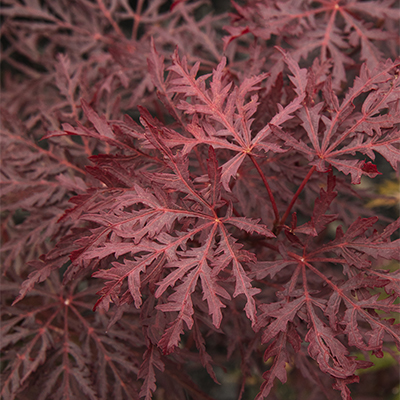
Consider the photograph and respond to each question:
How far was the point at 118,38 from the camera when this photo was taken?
134 centimetres

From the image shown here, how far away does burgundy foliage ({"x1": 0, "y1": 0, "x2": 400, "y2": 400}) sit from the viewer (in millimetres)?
697

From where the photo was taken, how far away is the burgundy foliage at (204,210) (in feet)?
2.29

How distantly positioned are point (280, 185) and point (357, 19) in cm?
57

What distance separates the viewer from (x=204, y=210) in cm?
75

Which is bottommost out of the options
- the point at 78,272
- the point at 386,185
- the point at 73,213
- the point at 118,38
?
the point at 386,185

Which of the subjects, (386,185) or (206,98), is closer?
(206,98)

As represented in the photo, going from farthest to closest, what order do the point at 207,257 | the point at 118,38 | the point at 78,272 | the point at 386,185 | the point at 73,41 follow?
the point at 386,185 → the point at 73,41 → the point at 118,38 → the point at 78,272 → the point at 207,257

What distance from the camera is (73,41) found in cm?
150

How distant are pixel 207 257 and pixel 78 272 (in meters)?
0.30

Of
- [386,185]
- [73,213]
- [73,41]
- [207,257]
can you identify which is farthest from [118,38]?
[386,185]

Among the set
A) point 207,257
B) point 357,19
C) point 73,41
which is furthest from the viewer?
point 73,41

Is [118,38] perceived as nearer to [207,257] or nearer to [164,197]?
[164,197]

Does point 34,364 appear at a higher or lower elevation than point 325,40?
lower

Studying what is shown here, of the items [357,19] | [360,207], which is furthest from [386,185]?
[357,19]
